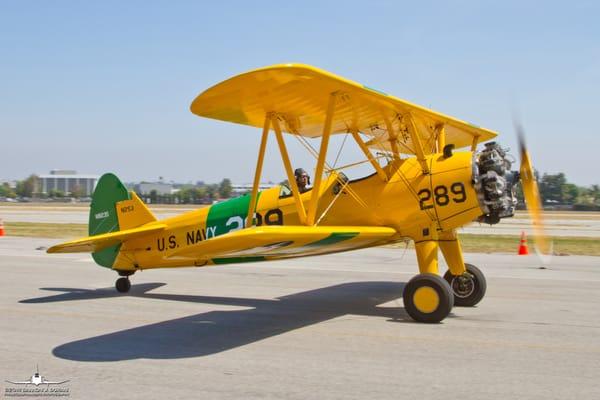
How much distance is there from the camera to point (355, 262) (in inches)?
586

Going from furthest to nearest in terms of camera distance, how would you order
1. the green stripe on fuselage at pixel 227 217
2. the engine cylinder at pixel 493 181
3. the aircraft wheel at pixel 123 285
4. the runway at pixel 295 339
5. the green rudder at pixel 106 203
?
the green rudder at pixel 106 203
the aircraft wheel at pixel 123 285
the green stripe on fuselage at pixel 227 217
the engine cylinder at pixel 493 181
the runway at pixel 295 339

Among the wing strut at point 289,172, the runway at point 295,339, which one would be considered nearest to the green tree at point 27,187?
the runway at point 295,339

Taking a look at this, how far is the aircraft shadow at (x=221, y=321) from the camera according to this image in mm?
6152

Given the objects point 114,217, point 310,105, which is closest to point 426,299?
point 310,105

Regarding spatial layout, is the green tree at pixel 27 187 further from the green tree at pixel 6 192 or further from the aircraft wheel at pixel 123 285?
the aircraft wheel at pixel 123 285

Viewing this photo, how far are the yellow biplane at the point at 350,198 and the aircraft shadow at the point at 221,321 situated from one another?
0.80 m

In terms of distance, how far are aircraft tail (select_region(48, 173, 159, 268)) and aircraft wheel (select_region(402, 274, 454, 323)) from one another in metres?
4.32

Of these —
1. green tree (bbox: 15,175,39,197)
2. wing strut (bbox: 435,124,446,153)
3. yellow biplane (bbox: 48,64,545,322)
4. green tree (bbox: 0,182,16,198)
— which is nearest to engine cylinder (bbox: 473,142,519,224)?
yellow biplane (bbox: 48,64,545,322)

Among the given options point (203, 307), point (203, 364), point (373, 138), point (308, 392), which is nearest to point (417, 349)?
point (308, 392)

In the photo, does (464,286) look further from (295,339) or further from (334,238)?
(295,339)

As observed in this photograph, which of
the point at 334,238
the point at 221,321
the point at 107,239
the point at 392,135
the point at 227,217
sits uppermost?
the point at 392,135

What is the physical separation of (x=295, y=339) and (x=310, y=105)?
326 cm

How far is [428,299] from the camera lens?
7.34 meters

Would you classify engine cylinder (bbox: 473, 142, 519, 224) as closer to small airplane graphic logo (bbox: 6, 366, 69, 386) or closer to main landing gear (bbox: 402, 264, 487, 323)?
main landing gear (bbox: 402, 264, 487, 323)
